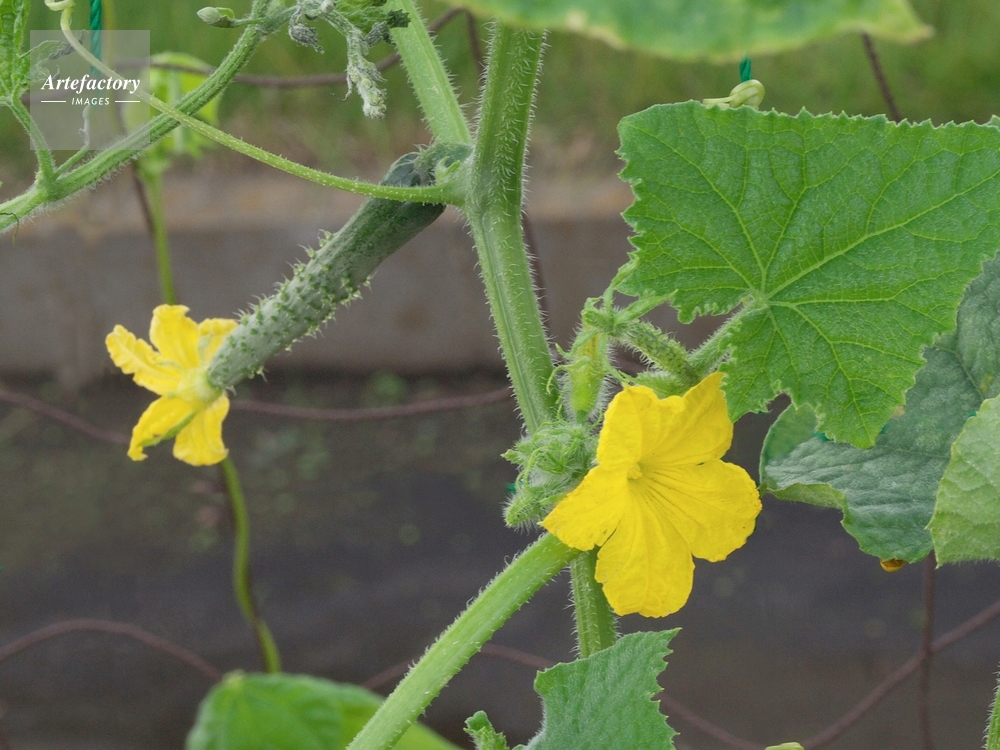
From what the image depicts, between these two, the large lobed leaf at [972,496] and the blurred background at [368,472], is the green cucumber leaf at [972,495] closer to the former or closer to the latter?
the large lobed leaf at [972,496]

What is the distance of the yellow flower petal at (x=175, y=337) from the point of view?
0.68 meters

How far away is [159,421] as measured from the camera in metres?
0.67

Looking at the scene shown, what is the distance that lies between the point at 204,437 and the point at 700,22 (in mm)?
510

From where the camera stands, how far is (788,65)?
9.36ft

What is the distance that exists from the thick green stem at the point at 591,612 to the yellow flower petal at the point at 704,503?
65 mm

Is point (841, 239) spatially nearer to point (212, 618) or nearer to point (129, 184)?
point (212, 618)

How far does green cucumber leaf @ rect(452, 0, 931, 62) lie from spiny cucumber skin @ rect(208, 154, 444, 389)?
313 mm

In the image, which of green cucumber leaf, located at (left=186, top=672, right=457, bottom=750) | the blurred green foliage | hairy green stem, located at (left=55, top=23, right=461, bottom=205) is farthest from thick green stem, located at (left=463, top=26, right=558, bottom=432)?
the blurred green foliage

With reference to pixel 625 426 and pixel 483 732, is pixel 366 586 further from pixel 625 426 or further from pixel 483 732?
pixel 625 426

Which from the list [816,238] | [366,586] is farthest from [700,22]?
[366,586]

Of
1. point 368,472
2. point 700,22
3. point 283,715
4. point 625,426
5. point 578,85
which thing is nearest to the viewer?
point 700,22

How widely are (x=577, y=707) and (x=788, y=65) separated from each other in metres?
2.62

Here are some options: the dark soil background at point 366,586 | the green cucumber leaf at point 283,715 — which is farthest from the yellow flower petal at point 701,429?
the dark soil background at point 366,586

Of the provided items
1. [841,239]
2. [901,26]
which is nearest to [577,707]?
[841,239]
